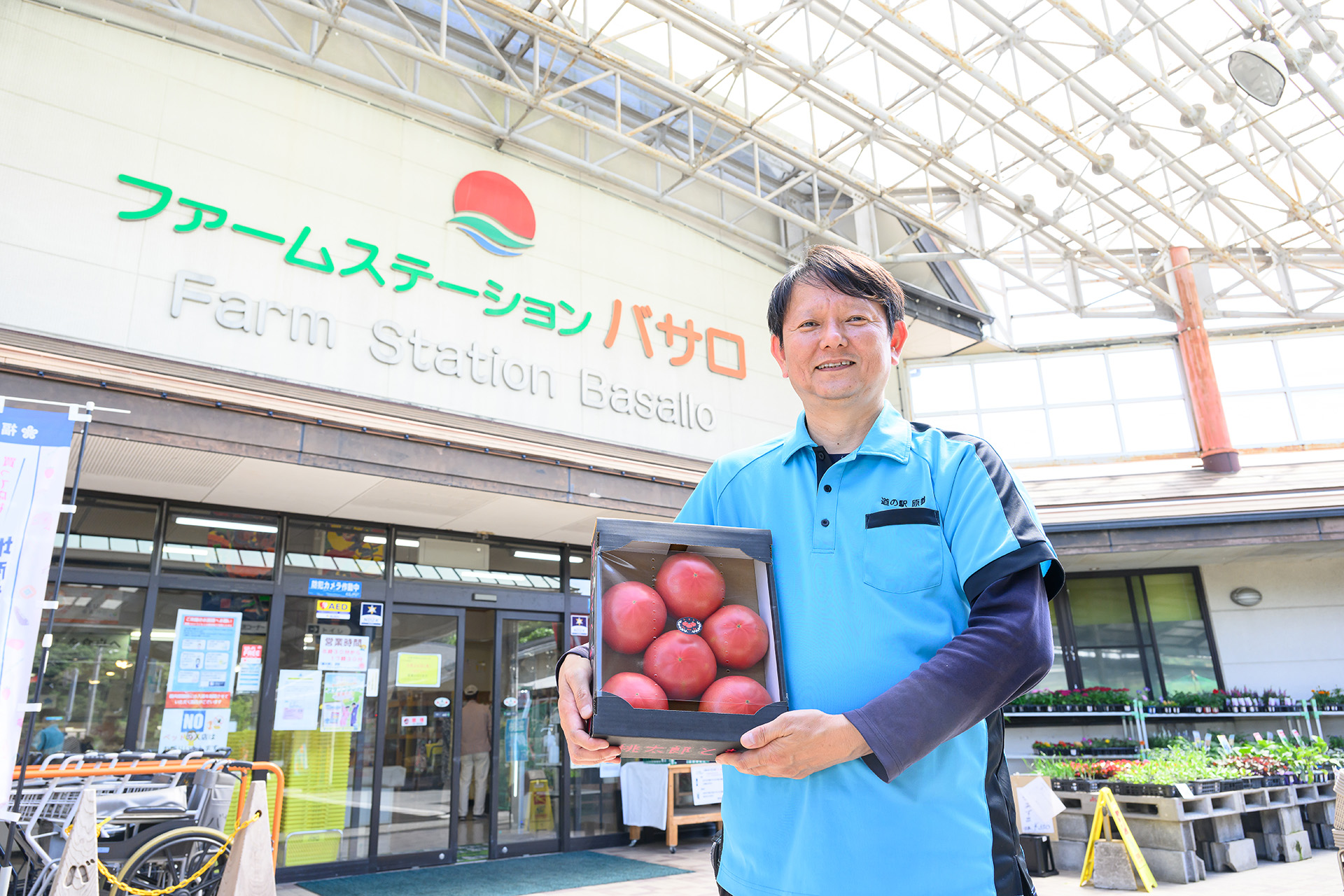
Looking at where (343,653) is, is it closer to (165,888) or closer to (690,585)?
(165,888)

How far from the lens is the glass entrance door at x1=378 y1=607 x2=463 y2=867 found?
715 centimetres

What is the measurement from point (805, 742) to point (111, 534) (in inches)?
274

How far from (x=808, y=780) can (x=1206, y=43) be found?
1155cm

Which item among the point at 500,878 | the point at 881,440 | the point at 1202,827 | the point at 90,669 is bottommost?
the point at 500,878

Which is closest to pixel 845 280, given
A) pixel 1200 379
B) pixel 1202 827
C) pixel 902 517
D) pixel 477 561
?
pixel 902 517

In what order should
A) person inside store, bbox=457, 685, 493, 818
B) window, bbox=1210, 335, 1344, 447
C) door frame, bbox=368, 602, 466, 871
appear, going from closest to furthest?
door frame, bbox=368, 602, 466, 871, person inside store, bbox=457, 685, 493, 818, window, bbox=1210, 335, 1344, 447

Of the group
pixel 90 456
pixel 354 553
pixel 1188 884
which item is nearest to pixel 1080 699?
pixel 1188 884

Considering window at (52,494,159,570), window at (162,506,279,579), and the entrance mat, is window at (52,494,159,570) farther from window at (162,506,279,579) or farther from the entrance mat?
the entrance mat

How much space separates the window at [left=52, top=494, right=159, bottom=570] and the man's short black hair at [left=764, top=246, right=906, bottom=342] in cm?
664

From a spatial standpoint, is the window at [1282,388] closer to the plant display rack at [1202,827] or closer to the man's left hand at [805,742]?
the plant display rack at [1202,827]

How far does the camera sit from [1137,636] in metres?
11.7

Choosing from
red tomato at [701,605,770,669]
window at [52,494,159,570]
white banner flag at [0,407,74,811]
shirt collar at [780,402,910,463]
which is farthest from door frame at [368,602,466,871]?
red tomato at [701,605,770,669]

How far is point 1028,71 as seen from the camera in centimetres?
1055

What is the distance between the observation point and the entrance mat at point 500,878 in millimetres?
6168
